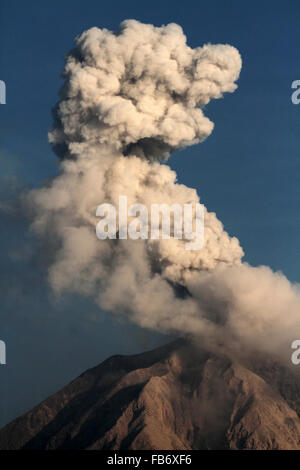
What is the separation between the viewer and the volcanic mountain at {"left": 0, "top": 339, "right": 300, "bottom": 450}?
7125cm

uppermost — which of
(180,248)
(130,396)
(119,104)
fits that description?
(119,104)

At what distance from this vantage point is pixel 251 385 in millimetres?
78438

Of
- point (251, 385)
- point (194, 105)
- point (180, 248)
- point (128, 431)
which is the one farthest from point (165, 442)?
point (194, 105)

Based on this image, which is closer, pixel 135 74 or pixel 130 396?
pixel 135 74

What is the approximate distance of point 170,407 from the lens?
75.8 metres

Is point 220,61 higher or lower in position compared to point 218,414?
higher

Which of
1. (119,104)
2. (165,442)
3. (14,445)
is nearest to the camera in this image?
(119,104)

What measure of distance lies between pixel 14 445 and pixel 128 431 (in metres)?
16.3

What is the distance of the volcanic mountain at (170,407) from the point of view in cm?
7125

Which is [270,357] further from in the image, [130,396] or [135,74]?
[135,74]

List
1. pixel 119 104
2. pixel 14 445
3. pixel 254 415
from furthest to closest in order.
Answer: pixel 14 445
pixel 254 415
pixel 119 104

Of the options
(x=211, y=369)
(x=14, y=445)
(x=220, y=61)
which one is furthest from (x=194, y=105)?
(x=14, y=445)

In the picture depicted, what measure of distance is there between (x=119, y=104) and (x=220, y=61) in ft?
31.4

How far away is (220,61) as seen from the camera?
62.8 meters
